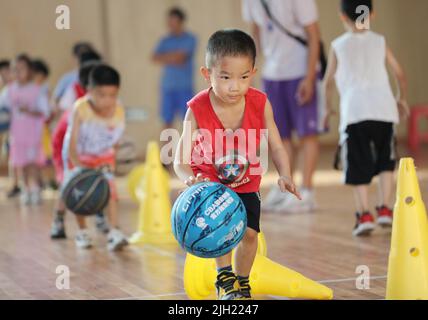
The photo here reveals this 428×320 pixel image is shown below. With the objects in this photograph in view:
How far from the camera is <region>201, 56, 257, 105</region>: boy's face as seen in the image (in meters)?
4.05

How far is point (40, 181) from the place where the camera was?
1070 cm

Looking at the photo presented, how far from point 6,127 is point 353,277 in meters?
7.07

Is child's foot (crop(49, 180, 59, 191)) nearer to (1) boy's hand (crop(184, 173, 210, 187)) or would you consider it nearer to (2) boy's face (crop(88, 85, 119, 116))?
(2) boy's face (crop(88, 85, 119, 116))

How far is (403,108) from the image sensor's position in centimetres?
644

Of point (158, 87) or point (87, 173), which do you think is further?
point (158, 87)

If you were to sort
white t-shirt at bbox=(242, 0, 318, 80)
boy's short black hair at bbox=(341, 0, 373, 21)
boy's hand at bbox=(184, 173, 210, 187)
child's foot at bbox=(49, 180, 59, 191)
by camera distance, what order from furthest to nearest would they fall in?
child's foot at bbox=(49, 180, 59, 191) < white t-shirt at bbox=(242, 0, 318, 80) < boy's short black hair at bbox=(341, 0, 373, 21) < boy's hand at bbox=(184, 173, 210, 187)

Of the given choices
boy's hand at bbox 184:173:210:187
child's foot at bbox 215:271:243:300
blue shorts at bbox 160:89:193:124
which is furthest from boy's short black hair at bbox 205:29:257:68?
blue shorts at bbox 160:89:193:124

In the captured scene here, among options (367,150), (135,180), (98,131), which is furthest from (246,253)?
(135,180)

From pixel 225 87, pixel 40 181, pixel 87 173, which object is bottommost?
pixel 40 181

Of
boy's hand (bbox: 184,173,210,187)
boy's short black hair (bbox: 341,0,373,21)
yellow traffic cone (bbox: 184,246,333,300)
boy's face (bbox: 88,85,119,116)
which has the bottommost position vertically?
yellow traffic cone (bbox: 184,246,333,300)

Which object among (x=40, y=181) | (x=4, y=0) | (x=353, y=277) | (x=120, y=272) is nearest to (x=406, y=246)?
(x=353, y=277)

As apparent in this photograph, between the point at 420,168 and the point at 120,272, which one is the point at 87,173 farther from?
the point at 420,168

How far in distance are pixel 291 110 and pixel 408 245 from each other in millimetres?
3975

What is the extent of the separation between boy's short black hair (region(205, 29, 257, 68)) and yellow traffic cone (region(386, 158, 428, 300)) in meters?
0.83
